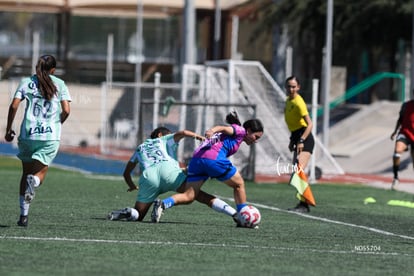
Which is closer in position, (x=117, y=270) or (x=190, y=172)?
(x=117, y=270)

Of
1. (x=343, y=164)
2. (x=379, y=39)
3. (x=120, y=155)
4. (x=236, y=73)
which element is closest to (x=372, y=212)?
(x=236, y=73)

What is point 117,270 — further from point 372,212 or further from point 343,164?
point 343,164

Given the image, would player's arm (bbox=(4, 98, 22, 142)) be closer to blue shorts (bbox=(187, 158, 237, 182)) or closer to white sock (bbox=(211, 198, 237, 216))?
blue shorts (bbox=(187, 158, 237, 182))

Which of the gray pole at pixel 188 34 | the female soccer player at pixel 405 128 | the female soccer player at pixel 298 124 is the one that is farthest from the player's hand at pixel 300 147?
the gray pole at pixel 188 34

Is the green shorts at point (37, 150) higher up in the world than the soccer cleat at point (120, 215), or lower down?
higher up

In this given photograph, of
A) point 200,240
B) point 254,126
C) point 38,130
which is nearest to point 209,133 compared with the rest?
point 254,126

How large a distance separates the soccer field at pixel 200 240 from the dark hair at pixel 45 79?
1.43 meters

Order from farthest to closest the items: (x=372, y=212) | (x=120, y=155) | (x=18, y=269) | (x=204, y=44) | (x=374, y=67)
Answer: (x=204, y=44), (x=374, y=67), (x=120, y=155), (x=372, y=212), (x=18, y=269)

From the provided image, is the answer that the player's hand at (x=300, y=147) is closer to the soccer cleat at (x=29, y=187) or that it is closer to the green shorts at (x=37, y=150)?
the green shorts at (x=37, y=150)

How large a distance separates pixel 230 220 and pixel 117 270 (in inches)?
218

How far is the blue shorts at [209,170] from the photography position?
1447 centimetres

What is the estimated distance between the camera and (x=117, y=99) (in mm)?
42531

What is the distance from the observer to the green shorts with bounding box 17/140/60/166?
13.3 meters

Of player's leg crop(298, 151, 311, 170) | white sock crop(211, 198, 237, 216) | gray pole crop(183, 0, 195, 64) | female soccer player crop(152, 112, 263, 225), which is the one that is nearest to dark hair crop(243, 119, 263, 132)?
female soccer player crop(152, 112, 263, 225)
